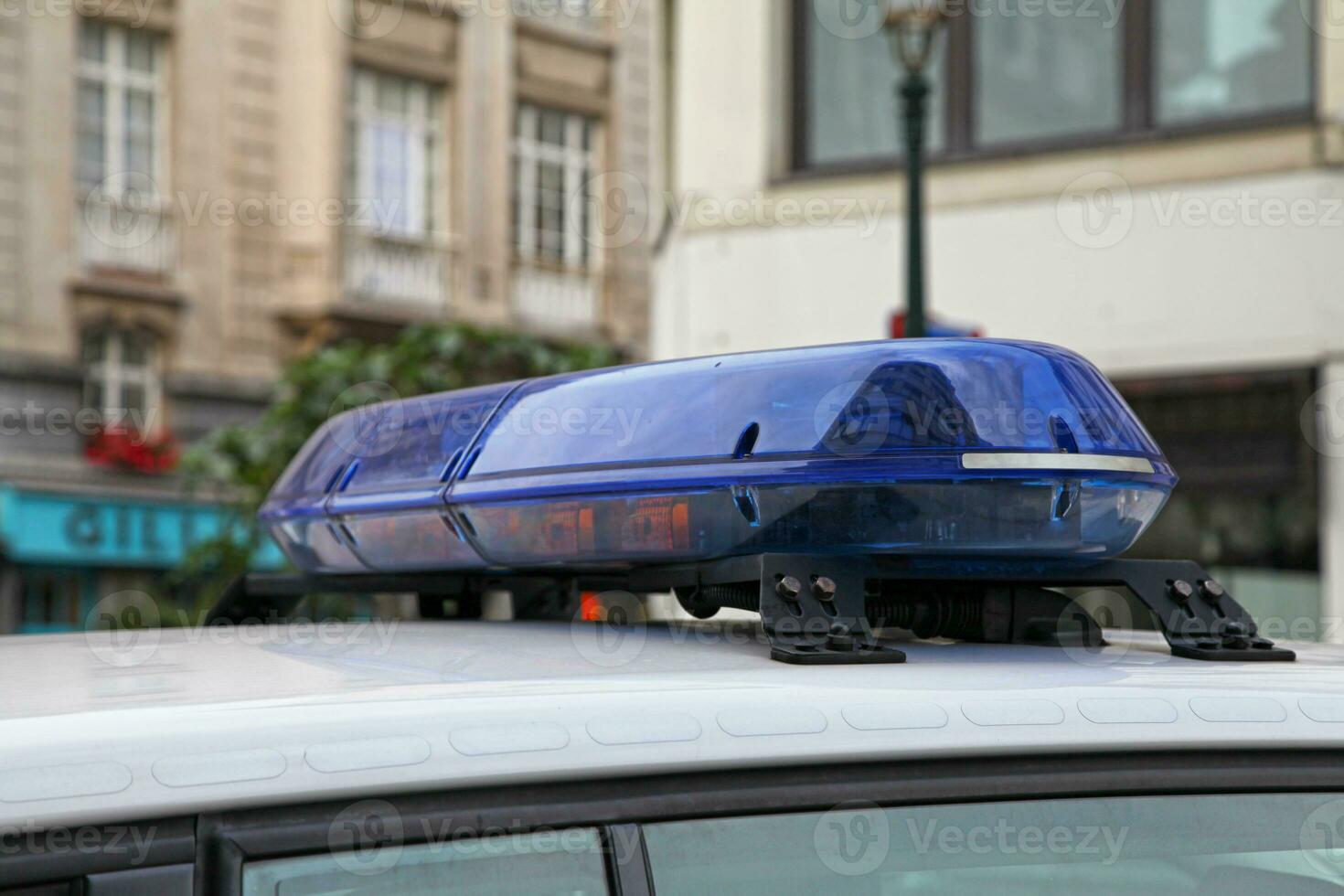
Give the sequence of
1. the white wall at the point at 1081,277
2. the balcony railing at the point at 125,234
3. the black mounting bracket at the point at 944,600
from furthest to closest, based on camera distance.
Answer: the balcony railing at the point at 125,234, the white wall at the point at 1081,277, the black mounting bracket at the point at 944,600

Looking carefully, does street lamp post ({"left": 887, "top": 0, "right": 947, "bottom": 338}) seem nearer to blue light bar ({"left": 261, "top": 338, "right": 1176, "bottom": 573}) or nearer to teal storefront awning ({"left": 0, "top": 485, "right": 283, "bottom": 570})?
blue light bar ({"left": 261, "top": 338, "right": 1176, "bottom": 573})

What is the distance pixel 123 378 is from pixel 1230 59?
12.6 m

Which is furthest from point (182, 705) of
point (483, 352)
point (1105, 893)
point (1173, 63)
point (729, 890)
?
point (1173, 63)

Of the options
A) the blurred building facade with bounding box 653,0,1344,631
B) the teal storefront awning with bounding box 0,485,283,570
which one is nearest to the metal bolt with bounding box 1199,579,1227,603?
the blurred building facade with bounding box 653,0,1344,631

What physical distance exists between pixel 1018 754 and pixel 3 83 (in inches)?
699

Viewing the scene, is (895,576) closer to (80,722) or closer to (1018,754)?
(1018,754)

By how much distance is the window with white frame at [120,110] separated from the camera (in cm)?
1791

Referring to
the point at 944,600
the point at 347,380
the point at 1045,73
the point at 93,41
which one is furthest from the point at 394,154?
the point at 944,600

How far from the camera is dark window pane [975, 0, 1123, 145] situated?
10.4 metres

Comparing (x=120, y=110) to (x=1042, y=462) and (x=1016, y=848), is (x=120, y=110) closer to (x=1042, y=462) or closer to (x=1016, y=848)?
(x=1042, y=462)

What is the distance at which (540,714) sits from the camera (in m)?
1.11

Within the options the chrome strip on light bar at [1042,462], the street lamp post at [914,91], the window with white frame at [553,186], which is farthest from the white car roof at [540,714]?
the window with white frame at [553,186]

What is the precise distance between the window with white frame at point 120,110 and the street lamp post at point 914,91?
13.0 meters

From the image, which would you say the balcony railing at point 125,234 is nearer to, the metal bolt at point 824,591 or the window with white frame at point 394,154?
the window with white frame at point 394,154
